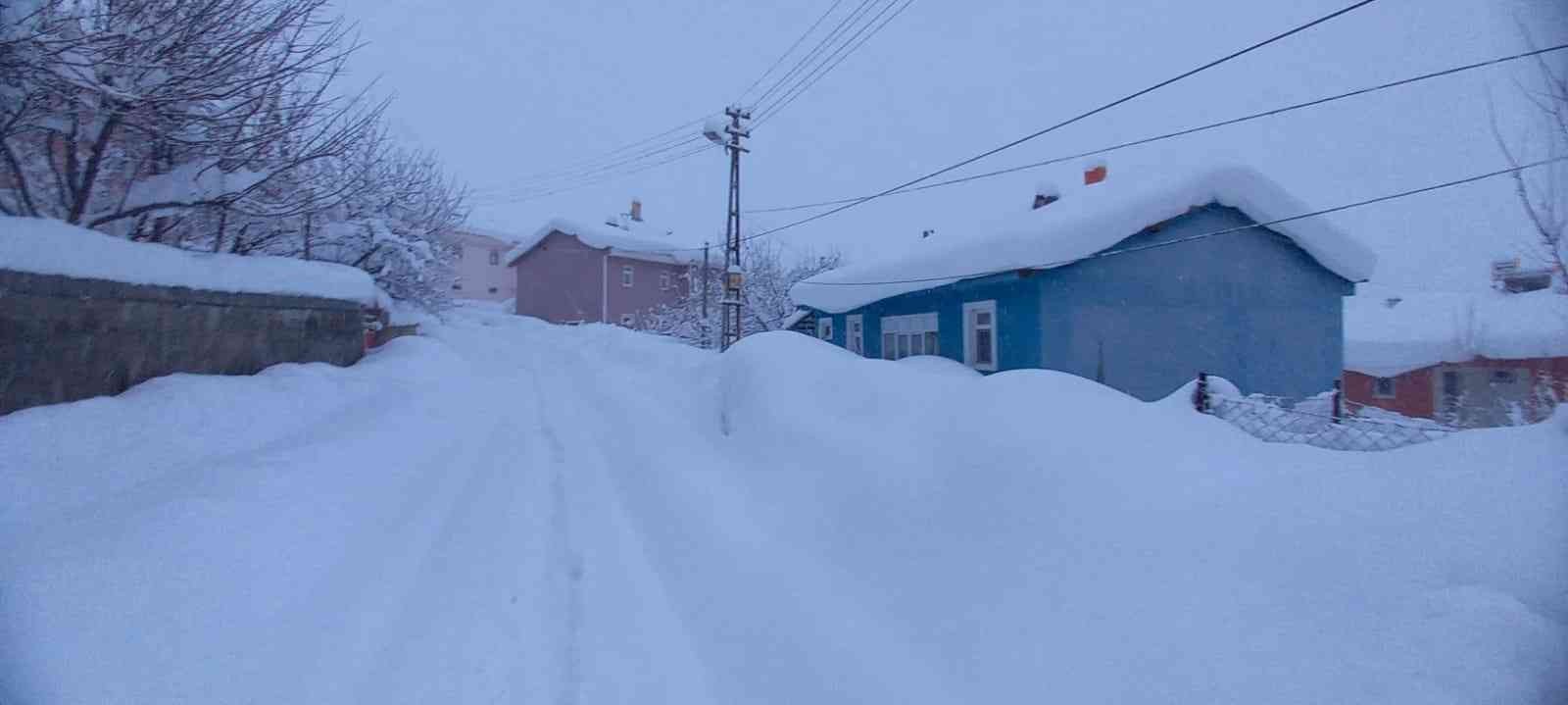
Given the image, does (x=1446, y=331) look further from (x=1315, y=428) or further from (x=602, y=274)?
(x=602, y=274)

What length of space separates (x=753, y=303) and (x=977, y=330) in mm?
14055

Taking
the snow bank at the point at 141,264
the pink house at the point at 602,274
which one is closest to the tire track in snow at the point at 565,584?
the snow bank at the point at 141,264

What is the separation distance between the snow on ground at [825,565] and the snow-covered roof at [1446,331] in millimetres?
8530

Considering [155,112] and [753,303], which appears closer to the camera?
[155,112]

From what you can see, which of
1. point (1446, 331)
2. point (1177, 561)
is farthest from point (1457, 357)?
point (1177, 561)

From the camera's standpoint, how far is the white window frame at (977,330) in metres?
12.7

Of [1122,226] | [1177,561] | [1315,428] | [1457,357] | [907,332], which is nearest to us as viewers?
[1177,561]

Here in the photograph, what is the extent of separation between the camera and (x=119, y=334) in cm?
560

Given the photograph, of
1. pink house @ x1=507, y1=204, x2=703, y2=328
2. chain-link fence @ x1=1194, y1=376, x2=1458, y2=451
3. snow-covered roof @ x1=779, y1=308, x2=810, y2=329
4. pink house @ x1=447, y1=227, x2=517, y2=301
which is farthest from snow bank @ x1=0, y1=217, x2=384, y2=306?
pink house @ x1=447, y1=227, x2=517, y2=301

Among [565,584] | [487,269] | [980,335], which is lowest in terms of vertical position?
[565,584]

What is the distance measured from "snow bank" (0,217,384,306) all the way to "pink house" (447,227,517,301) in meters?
40.2

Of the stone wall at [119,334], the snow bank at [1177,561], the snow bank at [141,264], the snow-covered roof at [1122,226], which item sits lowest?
the snow bank at [1177,561]

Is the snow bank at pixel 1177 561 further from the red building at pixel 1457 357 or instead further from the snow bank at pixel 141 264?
the red building at pixel 1457 357

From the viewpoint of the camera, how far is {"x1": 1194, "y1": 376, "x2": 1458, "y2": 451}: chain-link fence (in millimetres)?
5719
